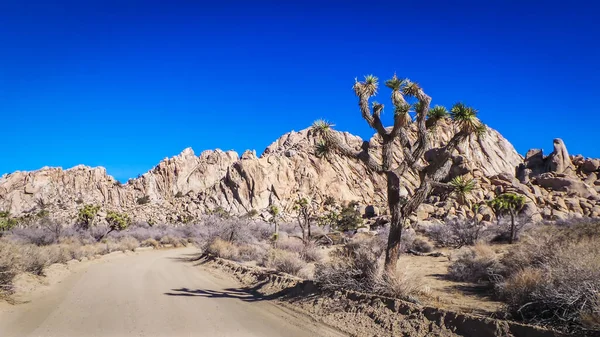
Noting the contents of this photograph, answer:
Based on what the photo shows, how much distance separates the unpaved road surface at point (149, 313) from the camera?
7.81 meters

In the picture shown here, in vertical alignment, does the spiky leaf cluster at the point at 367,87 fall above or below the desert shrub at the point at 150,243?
above

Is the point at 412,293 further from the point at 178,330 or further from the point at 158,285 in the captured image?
the point at 158,285

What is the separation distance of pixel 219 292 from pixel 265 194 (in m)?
70.3

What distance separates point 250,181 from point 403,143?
240ft

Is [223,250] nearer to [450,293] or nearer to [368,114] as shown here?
[368,114]

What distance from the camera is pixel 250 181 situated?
8356 cm

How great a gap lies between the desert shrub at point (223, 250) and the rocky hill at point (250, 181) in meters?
41.5

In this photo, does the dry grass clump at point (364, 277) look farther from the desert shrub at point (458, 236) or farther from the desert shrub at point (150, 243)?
the desert shrub at point (150, 243)

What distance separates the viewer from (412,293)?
28.7 ft

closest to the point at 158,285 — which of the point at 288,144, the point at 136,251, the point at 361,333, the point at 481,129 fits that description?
the point at 361,333

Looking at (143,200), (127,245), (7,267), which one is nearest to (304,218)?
(127,245)

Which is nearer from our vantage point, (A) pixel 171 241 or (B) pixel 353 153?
(B) pixel 353 153

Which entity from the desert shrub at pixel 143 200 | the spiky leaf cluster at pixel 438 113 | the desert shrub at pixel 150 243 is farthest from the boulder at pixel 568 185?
the desert shrub at pixel 143 200

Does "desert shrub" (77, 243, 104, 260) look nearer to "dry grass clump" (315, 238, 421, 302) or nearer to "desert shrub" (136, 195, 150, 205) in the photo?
"dry grass clump" (315, 238, 421, 302)
